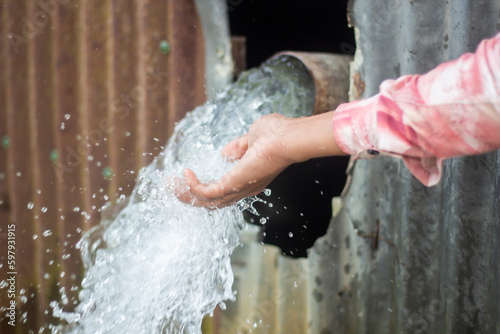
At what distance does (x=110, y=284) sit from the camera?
89.0 inches

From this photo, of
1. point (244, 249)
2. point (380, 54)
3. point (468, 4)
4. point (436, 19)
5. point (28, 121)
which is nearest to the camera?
point (468, 4)

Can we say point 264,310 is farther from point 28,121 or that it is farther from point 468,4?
point 28,121

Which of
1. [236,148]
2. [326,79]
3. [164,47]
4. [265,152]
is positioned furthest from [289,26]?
[265,152]

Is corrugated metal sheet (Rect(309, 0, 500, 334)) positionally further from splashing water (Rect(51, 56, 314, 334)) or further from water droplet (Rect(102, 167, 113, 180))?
water droplet (Rect(102, 167, 113, 180))

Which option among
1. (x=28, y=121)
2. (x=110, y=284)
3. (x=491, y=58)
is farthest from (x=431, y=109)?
(x=28, y=121)

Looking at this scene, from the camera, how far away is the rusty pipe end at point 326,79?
1.89 m

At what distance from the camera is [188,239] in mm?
2004

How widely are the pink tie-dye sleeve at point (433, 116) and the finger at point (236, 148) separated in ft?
1.58

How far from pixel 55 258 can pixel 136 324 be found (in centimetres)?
126

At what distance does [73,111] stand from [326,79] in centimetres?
175

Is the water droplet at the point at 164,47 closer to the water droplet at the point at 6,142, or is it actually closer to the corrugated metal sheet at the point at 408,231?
the corrugated metal sheet at the point at 408,231

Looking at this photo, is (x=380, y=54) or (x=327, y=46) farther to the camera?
(x=327, y=46)

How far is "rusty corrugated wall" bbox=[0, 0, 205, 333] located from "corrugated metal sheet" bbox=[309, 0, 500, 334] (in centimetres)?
108

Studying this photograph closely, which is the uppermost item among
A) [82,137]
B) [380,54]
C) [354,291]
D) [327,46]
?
[380,54]
